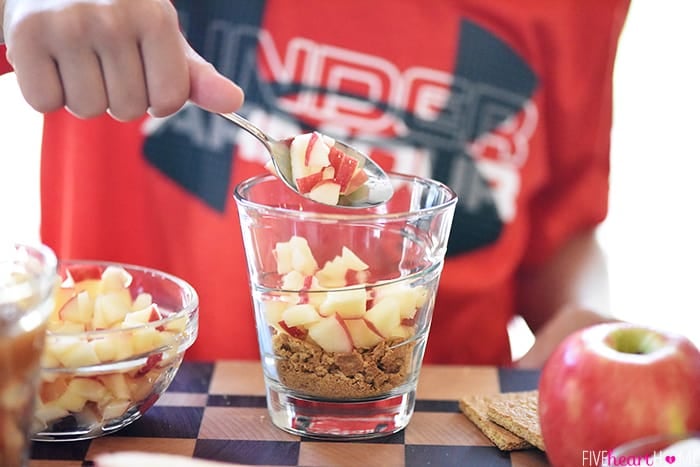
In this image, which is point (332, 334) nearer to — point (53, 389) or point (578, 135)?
point (53, 389)

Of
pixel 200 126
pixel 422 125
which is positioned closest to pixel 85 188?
pixel 200 126

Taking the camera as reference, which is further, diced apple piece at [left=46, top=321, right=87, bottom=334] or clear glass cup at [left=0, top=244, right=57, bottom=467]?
diced apple piece at [left=46, top=321, right=87, bottom=334]

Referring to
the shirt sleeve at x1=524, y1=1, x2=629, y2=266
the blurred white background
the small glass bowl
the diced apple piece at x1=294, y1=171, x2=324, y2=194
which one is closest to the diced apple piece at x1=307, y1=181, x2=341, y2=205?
the diced apple piece at x1=294, y1=171, x2=324, y2=194

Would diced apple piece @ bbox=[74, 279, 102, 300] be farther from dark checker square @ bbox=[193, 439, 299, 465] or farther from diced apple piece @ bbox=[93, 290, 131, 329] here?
dark checker square @ bbox=[193, 439, 299, 465]

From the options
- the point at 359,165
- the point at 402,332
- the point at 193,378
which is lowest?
the point at 193,378

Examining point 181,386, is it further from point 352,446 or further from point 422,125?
point 422,125

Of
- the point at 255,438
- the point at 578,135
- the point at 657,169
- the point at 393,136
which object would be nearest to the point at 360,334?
the point at 255,438
